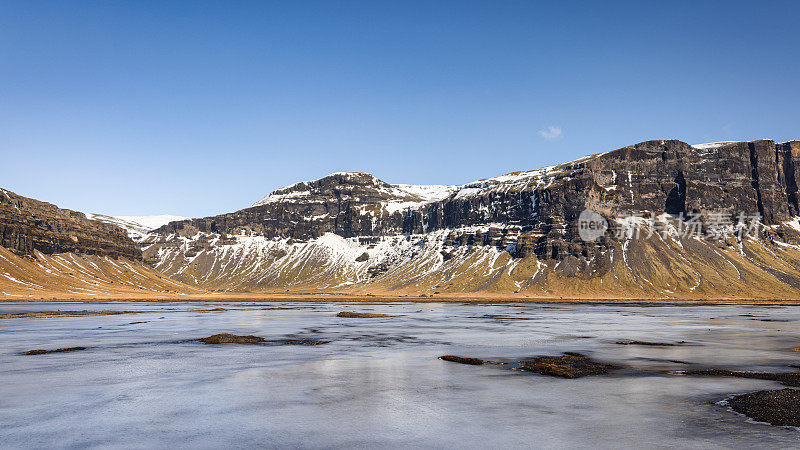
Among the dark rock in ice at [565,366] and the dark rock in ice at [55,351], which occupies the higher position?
the dark rock in ice at [565,366]

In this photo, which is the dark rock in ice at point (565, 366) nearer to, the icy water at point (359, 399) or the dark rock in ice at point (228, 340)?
the icy water at point (359, 399)

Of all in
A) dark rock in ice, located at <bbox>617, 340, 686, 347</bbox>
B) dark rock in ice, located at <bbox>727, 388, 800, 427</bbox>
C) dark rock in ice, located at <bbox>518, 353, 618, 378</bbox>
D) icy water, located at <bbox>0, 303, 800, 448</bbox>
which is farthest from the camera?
dark rock in ice, located at <bbox>617, 340, 686, 347</bbox>

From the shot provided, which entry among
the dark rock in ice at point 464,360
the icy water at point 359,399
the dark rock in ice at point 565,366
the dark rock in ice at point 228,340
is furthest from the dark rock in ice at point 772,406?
the dark rock in ice at point 228,340

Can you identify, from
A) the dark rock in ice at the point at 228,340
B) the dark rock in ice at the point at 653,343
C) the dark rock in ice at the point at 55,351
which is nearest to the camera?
the dark rock in ice at the point at 55,351

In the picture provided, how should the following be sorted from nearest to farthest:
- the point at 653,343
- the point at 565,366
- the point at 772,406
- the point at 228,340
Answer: the point at 772,406 < the point at 565,366 < the point at 653,343 < the point at 228,340

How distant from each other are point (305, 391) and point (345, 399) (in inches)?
114

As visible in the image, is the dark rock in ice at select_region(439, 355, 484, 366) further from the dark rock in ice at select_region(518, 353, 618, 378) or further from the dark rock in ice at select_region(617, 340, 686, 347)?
the dark rock in ice at select_region(617, 340, 686, 347)

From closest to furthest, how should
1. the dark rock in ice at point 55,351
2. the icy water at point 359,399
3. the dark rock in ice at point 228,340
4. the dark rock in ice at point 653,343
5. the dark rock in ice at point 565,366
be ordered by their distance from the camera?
the icy water at point 359,399 < the dark rock in ice at point 565,366 < the dark rock in ice at point 55,351 < the dark rock in ice at point 653,343 < the dark rock in ice at point 228,340

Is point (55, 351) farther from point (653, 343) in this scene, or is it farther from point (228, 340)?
point (653, 343)

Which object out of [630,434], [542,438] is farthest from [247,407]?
[630,434]

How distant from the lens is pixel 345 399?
23.1 meters

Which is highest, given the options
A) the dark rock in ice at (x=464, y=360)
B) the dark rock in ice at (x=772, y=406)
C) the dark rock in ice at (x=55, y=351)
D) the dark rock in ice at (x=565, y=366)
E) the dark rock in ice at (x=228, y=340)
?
the dark rock in ice at (x=772, y=406)

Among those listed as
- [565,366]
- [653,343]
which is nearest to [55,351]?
[565,366]

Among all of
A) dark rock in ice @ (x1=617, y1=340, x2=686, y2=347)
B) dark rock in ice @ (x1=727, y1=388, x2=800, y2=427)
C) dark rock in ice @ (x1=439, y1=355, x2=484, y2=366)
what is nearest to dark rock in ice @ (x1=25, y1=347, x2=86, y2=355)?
dark rock in ice @ (x1=439, y1=355, x2=484, y2=366)
